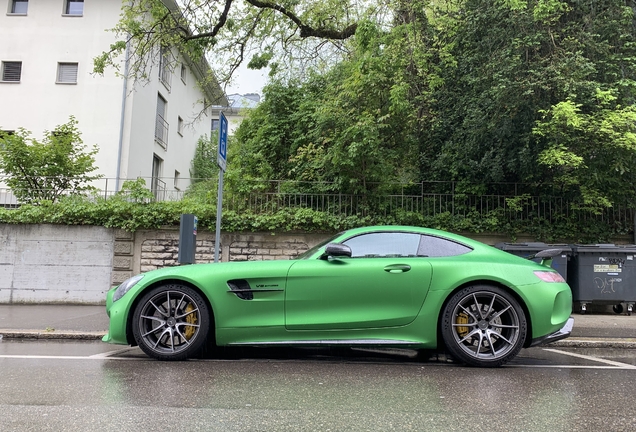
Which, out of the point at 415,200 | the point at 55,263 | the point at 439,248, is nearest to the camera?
the point at 439,248

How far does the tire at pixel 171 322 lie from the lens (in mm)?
4504

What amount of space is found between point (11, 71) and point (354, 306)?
1680 centimetres

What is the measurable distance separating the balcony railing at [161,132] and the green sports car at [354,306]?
1520 cm

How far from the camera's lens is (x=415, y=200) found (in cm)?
1080

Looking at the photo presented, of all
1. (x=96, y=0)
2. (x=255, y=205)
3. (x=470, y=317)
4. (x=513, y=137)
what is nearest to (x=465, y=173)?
(x=513, y=137)

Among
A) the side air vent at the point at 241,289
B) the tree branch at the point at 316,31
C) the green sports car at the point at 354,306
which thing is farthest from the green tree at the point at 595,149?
the side air vent at the point at 241,289

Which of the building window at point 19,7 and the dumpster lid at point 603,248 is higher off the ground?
the building window at point 19,7

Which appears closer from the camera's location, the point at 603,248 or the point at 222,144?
the point at 222,144

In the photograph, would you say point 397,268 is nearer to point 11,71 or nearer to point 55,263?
point 55,263

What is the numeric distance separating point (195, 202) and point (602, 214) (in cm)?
881

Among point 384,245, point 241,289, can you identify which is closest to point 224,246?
point 241,289

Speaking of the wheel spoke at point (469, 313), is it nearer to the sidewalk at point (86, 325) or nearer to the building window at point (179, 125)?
the sidewalk at point (86, 325)

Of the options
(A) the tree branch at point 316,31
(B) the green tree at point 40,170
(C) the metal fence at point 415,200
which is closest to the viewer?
(C) the metal fence at point 415,200

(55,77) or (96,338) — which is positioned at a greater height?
(55,77)
